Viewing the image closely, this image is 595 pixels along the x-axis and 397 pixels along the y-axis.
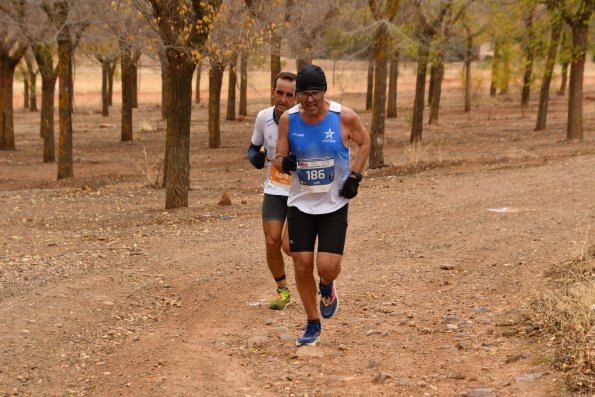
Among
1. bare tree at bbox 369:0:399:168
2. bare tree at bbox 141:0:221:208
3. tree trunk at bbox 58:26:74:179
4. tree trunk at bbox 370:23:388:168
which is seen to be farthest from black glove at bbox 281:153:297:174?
tree trunk at bbox 370:23:388:168

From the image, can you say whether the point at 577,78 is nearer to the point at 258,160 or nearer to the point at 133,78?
the point at 258,160

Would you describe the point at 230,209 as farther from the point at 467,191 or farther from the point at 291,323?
the point at 291,323

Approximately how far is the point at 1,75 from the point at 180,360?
70.2 feet

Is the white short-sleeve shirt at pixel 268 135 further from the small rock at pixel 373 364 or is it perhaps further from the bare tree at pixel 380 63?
the bare tree at pixel 380 63

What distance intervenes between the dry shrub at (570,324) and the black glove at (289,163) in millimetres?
2033

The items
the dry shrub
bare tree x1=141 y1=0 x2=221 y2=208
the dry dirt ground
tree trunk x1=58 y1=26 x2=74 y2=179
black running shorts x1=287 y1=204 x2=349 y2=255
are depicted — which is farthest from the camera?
tree trunk x1=58 y1=26 x2=74 y2=179

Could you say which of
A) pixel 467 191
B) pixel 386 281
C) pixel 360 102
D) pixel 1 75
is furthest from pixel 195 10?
pixel 360 102

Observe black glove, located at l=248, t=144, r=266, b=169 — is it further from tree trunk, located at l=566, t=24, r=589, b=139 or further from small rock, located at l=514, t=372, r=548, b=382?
tree trunk, located at l=566, t=24, r=589, b=139

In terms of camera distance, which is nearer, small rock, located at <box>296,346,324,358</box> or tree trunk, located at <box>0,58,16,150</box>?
small rock, located at <box>296,346,324,358</box>

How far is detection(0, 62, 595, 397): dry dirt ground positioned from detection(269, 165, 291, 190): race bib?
1.08m

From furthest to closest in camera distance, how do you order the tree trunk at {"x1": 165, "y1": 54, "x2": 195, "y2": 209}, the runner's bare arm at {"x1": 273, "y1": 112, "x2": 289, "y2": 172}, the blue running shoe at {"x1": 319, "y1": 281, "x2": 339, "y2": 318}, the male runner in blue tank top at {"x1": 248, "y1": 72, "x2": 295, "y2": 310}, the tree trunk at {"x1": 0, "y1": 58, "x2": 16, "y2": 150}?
the tree trunk at {"x1": 0, "y1": 58, "x2": 16, "y2": 150} < the tree trunk at {"x1": 165, "y1": 54, "x2": 195, "y2": 209} < the male runner in blue tank top at {"x1": 248, "y1": 72, "x2": 295, "y2": 310} < the blue running shoe at {"x1": 319, "y1": 281, "x2": 339, "y2": 318} < the runner's bare arm at {"x1": 273, "y1": 112, "x2": 289, "y2": 172}

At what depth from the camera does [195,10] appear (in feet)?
41.2

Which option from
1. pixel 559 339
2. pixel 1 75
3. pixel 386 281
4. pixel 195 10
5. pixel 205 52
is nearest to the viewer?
pixel 559 339

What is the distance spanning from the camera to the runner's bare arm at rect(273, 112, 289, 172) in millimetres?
5840
